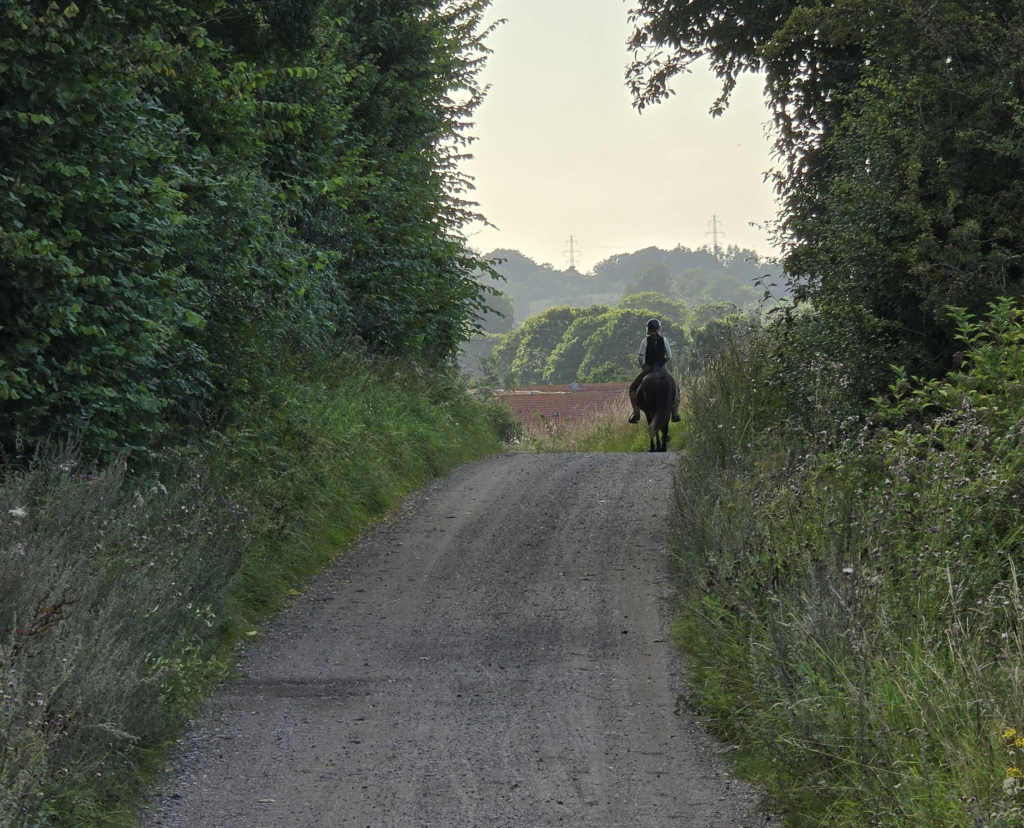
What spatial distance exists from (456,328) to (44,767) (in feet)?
60.5

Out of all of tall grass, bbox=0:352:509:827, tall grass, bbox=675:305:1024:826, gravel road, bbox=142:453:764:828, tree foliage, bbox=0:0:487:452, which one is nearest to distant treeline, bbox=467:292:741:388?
tree foliage, bbox=0:0:487:452

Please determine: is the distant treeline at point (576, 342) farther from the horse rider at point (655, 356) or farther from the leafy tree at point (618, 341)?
the horse rider at point (655, 356)

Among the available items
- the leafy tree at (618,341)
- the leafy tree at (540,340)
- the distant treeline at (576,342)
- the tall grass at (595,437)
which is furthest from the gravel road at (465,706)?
the leafy tree at (540,340)

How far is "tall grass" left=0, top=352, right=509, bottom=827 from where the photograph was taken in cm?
453

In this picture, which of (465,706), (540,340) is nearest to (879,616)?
(465,706)

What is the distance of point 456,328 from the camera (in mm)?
22359

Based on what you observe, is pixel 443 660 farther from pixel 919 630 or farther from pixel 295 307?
pixel 295 307

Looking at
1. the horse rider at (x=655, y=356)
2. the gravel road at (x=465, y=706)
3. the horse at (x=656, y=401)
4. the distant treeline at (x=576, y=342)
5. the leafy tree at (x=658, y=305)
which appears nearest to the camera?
the gravel road at (x=465, y=706)

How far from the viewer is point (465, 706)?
6.39 metres

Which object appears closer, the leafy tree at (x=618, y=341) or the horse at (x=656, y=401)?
the horse at (x=656, y=401)

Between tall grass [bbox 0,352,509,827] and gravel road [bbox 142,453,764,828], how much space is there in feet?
1.06

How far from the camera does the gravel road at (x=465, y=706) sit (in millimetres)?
5016

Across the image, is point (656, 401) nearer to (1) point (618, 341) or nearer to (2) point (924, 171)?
(2) point (924, 171)

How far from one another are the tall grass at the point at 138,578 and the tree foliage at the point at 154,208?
573mm
